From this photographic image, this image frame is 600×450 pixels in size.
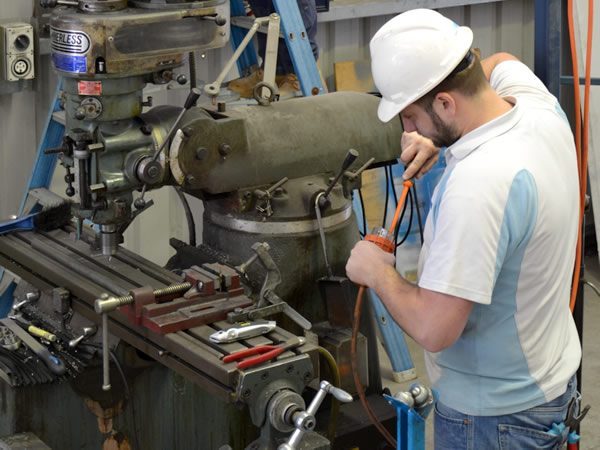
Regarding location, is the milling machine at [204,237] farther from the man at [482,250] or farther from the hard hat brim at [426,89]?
the hard hat brim at [426,89]

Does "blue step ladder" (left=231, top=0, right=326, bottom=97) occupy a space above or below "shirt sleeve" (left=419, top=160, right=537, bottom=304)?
above

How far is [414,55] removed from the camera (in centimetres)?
153

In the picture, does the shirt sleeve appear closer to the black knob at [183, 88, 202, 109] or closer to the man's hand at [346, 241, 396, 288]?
the man's hand at [346, 241, 396, 288]

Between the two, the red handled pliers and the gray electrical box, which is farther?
the gray electrical box

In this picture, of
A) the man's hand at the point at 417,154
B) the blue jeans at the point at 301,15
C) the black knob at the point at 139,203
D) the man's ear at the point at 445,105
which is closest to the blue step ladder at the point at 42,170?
the blue jeans at the point at 301,15

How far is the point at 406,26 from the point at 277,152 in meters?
0.54

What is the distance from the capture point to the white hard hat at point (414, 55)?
151cm

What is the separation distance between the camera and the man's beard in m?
1.55

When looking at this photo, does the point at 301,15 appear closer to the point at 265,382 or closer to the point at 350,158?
the point at 350,158

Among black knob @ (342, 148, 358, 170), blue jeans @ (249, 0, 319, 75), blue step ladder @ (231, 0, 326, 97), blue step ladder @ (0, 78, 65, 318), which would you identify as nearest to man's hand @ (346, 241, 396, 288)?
black knob @ (342, 148, 358, 170)

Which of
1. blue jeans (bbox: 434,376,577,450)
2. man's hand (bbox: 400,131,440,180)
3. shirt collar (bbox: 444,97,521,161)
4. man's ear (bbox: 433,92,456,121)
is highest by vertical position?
man's ear (bbox: 433,92,456,121)

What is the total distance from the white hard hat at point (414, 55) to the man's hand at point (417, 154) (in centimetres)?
21

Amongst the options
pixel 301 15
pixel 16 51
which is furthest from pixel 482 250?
pixel 16 51

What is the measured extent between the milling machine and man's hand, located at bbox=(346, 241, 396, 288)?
6.6 inches
